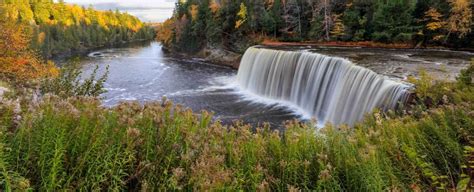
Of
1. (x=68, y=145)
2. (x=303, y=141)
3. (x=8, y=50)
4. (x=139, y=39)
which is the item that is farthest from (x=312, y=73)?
(x=139, y=39)

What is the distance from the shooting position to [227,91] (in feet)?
80.5

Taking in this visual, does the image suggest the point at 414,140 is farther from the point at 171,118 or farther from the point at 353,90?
the point at 353,90

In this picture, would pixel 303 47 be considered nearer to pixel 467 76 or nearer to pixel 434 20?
pixel 434 20

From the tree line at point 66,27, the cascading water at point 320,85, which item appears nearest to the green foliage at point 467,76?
the cascading water at point 320,85

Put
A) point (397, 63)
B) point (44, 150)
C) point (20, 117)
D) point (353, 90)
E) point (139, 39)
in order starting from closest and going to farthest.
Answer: point (44, 150) → point (20, 117) → point (353, 90) → point (397, 63) → point (139, 39)

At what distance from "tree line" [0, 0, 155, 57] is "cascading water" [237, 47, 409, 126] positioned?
36856mm

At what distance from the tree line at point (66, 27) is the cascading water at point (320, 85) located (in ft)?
121

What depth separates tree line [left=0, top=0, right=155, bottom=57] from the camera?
208ft

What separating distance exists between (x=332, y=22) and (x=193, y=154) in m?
31.2

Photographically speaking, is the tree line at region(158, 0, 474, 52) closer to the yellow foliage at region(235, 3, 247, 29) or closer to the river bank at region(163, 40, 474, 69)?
the yellow foliage at region(235, 3, 247, 29)

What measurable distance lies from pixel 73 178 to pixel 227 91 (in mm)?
21640

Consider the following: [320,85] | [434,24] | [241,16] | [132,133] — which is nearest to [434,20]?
[434,24]

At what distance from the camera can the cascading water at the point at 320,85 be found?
12.5m

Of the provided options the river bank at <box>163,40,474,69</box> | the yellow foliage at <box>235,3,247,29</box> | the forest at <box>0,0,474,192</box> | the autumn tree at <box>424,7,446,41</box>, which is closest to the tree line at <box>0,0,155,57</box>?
the river bank at <box>163,40,474,69</box>
